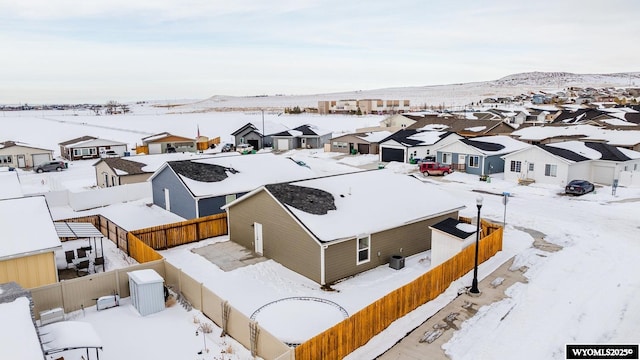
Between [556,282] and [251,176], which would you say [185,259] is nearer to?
[251,176]

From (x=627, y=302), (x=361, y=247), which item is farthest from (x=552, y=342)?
(x=361, y=247)

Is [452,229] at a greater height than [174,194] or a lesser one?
greater

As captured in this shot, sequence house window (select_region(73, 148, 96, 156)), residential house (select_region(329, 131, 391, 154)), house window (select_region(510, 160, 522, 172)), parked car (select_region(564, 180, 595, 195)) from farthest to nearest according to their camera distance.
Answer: residential house (select_region(329, 131, 391, 154))
house window (select_region(73, 148, 96, 156))
house window (select_region(510, 160, 522, 172))
parked car (select_region(564, 180, 595, 195))

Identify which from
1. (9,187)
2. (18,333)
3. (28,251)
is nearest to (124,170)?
(9,187)

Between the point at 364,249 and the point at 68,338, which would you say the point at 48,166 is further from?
the point at 68,338

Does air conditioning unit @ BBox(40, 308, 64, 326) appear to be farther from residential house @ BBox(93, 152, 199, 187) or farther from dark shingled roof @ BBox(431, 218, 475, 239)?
residential house @ BBox(93, 152, 199, 187)

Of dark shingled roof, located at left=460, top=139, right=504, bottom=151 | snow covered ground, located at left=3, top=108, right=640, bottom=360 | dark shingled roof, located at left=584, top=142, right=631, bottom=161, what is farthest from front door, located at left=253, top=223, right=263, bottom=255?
dark shingled roof, located at left=584, top=142, right=631, bottom=161
